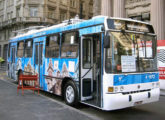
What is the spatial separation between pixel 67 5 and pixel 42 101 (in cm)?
3950

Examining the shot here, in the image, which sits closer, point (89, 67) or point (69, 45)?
point (89, 67)

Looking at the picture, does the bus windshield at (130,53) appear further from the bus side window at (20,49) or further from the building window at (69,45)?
the bus side window at (20,49)

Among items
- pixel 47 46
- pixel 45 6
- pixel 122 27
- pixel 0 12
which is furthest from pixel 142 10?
pixel 0 12

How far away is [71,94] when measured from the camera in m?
7.59

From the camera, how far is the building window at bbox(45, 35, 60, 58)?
8656 millimetres

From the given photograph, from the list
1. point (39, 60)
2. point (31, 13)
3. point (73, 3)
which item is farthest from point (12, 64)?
point (73, 3)

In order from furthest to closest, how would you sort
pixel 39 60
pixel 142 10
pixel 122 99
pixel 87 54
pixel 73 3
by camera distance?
1. pixel 73 3
2. pixel 142 10
3. pixel 39 60
4. pixel 87 54
5. pixel 122 99

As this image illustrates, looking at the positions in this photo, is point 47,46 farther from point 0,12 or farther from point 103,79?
point 0,12

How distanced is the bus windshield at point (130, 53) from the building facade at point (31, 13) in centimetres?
3475

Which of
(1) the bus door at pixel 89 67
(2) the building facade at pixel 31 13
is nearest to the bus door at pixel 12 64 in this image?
(1) the bus door at pixel 89 67

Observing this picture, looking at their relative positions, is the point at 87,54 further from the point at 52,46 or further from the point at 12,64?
the point at 12,64

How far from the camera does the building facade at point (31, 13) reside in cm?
3984

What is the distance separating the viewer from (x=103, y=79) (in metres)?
5.94

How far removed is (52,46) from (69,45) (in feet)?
4.84
